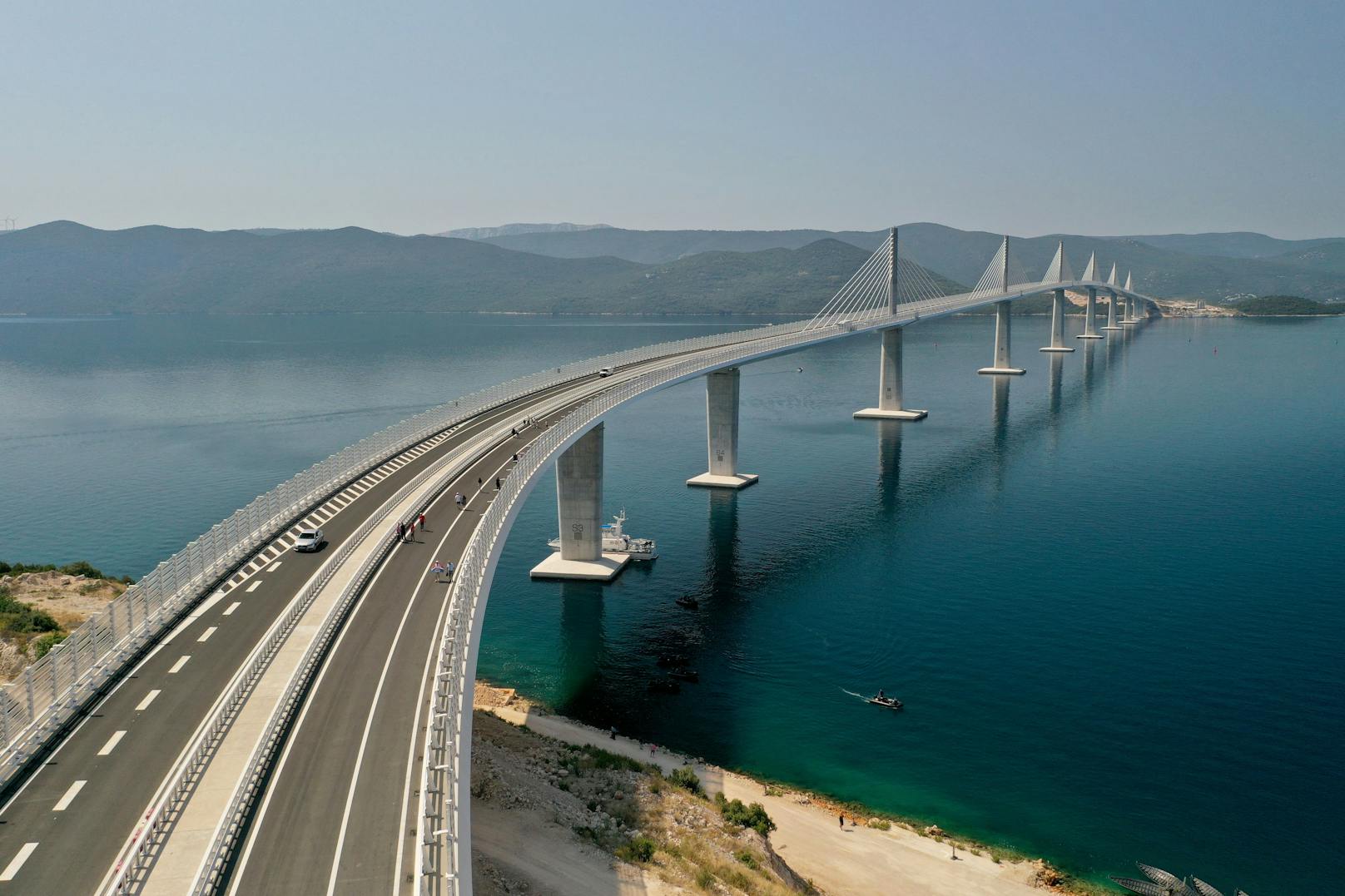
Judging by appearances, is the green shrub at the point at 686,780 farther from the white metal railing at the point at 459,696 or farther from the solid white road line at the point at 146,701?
the solid white road line at the point at 146,701

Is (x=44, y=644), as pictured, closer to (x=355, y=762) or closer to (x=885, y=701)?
(x=355, y=762)

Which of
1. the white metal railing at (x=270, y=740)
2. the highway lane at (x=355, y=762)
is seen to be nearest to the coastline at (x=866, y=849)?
the highway lane at (x=355, y=762)

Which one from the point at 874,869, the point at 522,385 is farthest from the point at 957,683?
the point at 522,385

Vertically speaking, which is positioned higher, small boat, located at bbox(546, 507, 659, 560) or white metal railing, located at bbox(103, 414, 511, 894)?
white metal railing, located at bbox(103, 414, 511, 894)

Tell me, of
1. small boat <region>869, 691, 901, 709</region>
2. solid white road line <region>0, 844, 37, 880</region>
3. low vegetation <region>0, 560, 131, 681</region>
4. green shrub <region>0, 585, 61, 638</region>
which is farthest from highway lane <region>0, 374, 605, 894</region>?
small boat <region>869, 691, 901, 709</region>

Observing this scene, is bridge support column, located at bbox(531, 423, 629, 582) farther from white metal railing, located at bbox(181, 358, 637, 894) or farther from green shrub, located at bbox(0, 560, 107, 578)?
green shrub, located at bbox(0, 560, 107, 578)

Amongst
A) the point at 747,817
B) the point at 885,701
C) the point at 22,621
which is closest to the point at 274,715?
the point at 747,817
